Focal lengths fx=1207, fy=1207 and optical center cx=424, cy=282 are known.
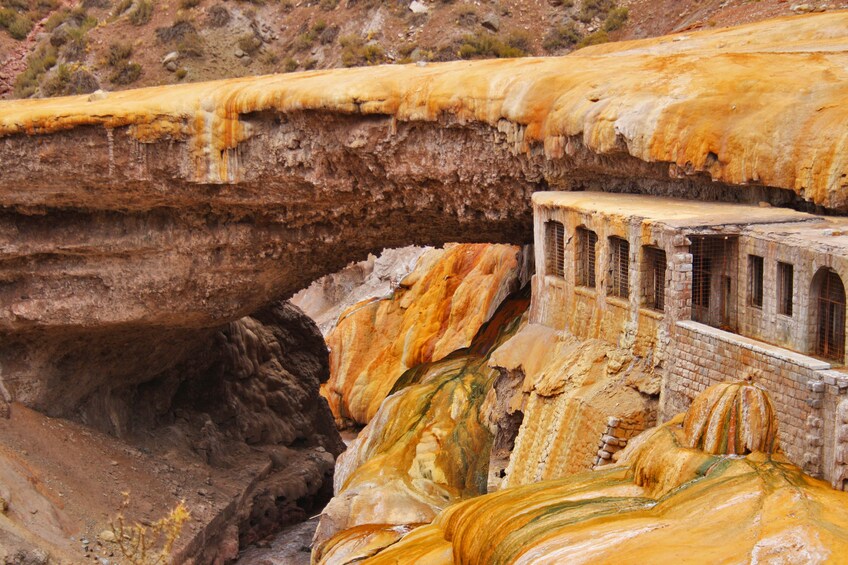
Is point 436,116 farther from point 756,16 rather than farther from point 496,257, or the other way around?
point 756,16

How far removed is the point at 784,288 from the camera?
11664 mm

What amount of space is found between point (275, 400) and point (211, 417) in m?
1.66

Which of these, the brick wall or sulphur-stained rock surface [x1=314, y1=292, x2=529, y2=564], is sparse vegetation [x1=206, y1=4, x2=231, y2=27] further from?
the brick wall

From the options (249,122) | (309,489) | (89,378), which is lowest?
(309,489)

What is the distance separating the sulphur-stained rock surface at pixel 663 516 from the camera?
852cm

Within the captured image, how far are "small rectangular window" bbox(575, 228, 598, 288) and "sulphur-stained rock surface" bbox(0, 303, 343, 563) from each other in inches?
340

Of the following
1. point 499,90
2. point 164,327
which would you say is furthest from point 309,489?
point 499,90

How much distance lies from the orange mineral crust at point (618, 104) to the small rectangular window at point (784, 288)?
4.91 ft

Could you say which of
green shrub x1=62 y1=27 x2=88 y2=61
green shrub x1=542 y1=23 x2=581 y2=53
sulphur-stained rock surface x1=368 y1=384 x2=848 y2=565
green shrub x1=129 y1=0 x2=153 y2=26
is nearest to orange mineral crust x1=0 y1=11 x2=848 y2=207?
sulphur-stained rock surface x1=368 y1=384 x2=848 y2=565

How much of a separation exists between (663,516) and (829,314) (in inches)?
123

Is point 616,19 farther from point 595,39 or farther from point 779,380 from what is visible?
point 779,380

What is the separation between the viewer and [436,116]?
16.7m

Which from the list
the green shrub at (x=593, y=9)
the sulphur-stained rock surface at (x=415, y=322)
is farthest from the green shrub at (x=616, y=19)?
the sulphur-stained rock surface at (x=415, y=322)

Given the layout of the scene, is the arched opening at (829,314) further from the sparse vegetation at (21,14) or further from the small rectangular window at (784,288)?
the sparse vegetation at (21,14)
